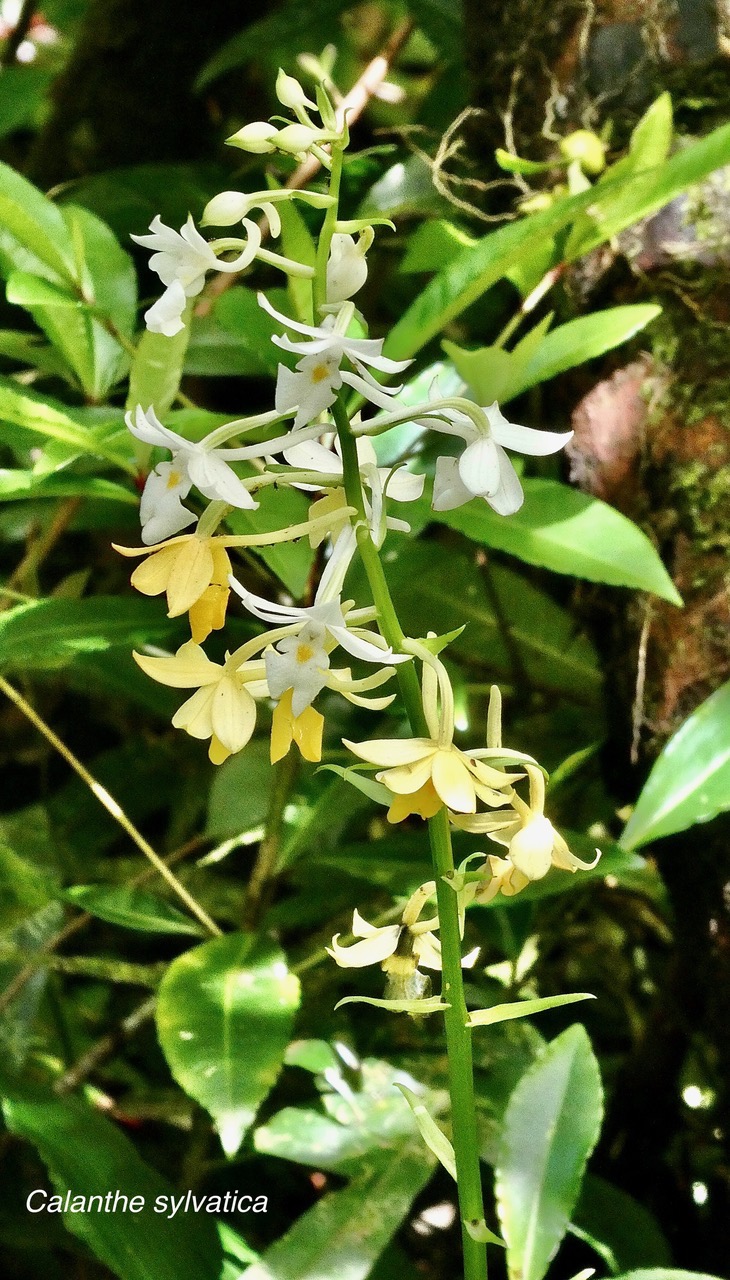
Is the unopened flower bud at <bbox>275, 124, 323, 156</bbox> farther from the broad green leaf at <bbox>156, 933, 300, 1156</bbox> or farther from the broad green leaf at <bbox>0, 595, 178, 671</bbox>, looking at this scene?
the broad green leaf at <bbox>156, 933, 300, 1156</bbox>

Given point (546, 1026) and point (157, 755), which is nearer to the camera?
point (546, 1026)

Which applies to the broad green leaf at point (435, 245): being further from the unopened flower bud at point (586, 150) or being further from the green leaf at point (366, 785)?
the green leaf at point (366, 785)

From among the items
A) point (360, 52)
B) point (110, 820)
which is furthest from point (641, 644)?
point (360, 52)

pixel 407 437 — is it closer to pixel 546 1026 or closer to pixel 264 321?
pixel 264 321

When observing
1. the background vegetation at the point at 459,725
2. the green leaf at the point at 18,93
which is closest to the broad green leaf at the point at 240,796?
the background vegetation at the point at 459,725

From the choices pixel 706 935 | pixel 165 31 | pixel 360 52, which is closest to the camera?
pixel 706 935

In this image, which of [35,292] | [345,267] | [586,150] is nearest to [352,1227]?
[345,267]
